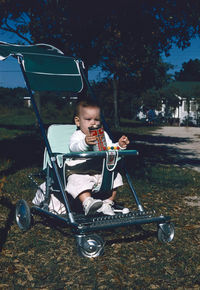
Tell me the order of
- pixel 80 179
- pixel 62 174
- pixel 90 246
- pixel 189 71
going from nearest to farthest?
pixel 90 246, pixel 80 179, pixel 62 174, pixel 189 71

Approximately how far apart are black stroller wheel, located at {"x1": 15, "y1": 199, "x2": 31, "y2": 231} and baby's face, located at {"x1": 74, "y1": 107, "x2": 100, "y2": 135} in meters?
1.16

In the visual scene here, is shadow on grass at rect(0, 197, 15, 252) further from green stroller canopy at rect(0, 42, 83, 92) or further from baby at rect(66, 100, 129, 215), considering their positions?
green stroller canopy at rect(0, 42, 83, 92)

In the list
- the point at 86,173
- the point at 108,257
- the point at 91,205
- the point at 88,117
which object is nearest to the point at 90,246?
the point at 108,257

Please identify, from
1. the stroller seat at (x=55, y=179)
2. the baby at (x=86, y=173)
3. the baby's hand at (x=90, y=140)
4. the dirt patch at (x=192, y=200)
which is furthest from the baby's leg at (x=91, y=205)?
the dirt patch at (x=192, y=200)

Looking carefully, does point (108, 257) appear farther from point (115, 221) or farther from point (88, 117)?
point (88, 117)

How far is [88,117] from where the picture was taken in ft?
16.8

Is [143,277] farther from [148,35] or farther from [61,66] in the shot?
[148,35]

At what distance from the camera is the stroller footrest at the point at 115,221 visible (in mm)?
4219

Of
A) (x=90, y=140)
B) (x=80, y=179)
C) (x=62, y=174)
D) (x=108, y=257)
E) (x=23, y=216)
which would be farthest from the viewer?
(x=23, y=216)

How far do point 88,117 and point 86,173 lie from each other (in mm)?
686

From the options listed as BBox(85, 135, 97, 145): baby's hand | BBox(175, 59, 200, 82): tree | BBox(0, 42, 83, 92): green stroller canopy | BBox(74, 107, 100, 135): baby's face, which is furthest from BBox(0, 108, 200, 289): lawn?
BBox(175, 59, 200, 82): tree

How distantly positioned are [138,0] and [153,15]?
132 centimetres

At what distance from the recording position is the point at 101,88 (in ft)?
125

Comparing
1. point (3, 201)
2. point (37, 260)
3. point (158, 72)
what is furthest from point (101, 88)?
point (37, 260)
